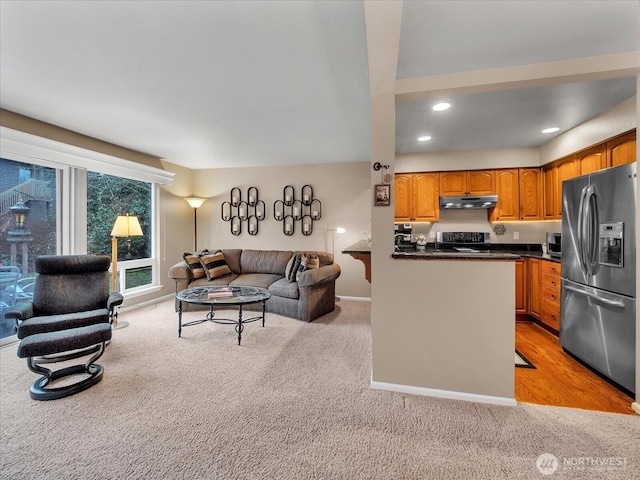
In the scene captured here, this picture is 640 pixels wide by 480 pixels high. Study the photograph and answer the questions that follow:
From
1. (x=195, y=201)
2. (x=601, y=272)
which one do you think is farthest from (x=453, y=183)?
(x=195, y=201)

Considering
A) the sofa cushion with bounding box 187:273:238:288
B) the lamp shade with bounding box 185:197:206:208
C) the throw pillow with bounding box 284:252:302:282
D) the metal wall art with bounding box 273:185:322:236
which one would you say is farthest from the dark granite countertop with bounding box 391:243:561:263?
the lamp shade with bounding box 185:197:206:208

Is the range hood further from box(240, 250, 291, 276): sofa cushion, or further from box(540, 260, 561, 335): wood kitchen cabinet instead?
box(240, 250, 291, 276): sofa cushion

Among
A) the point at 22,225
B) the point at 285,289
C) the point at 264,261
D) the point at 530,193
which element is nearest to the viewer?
the point at 22,225

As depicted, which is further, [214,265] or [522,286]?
[214,265]

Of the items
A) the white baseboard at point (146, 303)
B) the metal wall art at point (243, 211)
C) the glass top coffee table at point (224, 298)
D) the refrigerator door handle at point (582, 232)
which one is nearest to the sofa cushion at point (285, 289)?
the glass top coffee table at point (224, 298)

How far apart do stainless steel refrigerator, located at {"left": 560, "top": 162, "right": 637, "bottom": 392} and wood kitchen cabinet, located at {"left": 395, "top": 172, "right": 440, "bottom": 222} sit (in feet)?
5.91

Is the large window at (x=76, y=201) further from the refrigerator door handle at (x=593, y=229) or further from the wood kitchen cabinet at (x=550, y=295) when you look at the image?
the wood kitchen cabinet at (x=550, y=295)

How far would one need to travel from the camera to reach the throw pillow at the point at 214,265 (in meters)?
4.66

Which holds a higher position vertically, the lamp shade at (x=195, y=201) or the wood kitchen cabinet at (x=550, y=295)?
the lamp shade at (x=195, y=201)

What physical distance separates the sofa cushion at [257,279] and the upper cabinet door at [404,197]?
2.28 meters

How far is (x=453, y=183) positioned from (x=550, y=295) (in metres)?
1.99

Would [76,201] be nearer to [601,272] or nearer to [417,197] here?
[417,197]

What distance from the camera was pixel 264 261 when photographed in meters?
5.19

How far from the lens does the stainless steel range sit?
464 centimetres
